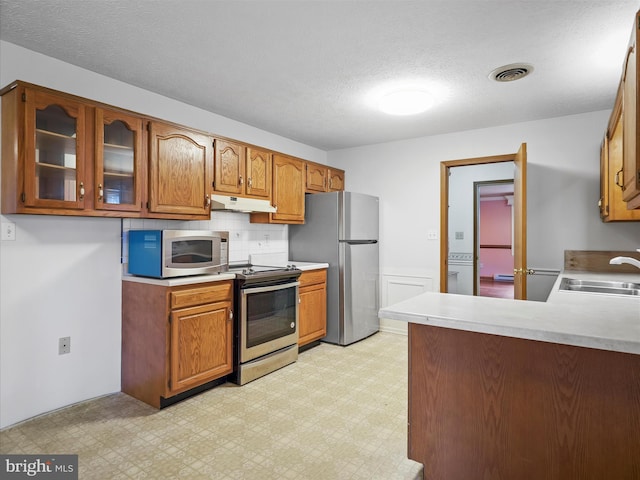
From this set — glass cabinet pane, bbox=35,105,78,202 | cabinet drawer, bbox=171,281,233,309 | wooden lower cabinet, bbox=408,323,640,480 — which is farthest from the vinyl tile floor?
glass cabinet pane, bbox=35,105,78,202

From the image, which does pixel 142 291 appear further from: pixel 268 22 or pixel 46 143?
pixel 268 22

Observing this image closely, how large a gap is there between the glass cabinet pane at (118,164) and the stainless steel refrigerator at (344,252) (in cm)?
204

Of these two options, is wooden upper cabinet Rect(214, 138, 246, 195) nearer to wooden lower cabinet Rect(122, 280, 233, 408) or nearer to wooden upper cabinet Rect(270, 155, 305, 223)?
wooden upper cabinet Rect(270, 155, 305, 223)

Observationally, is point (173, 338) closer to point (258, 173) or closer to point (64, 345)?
point (64, 345)

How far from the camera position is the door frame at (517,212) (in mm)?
2910

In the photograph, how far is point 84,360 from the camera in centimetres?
257

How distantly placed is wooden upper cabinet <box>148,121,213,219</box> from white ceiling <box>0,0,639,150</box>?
0.40 meters

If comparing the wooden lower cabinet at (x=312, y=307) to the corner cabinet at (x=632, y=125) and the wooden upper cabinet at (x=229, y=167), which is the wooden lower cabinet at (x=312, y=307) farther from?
the corner cabinet at (x=632, y=125)

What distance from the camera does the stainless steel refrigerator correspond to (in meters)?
3.95

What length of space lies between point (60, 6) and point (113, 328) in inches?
81.7

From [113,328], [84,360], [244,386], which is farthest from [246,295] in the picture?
[84,360]

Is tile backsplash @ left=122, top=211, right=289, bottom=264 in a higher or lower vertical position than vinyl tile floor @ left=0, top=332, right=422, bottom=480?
higher

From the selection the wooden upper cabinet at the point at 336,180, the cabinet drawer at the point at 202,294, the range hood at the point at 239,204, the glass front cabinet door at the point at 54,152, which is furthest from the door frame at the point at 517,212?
the glass front cabinet door at the point at 54,152

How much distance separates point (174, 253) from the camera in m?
2.60
